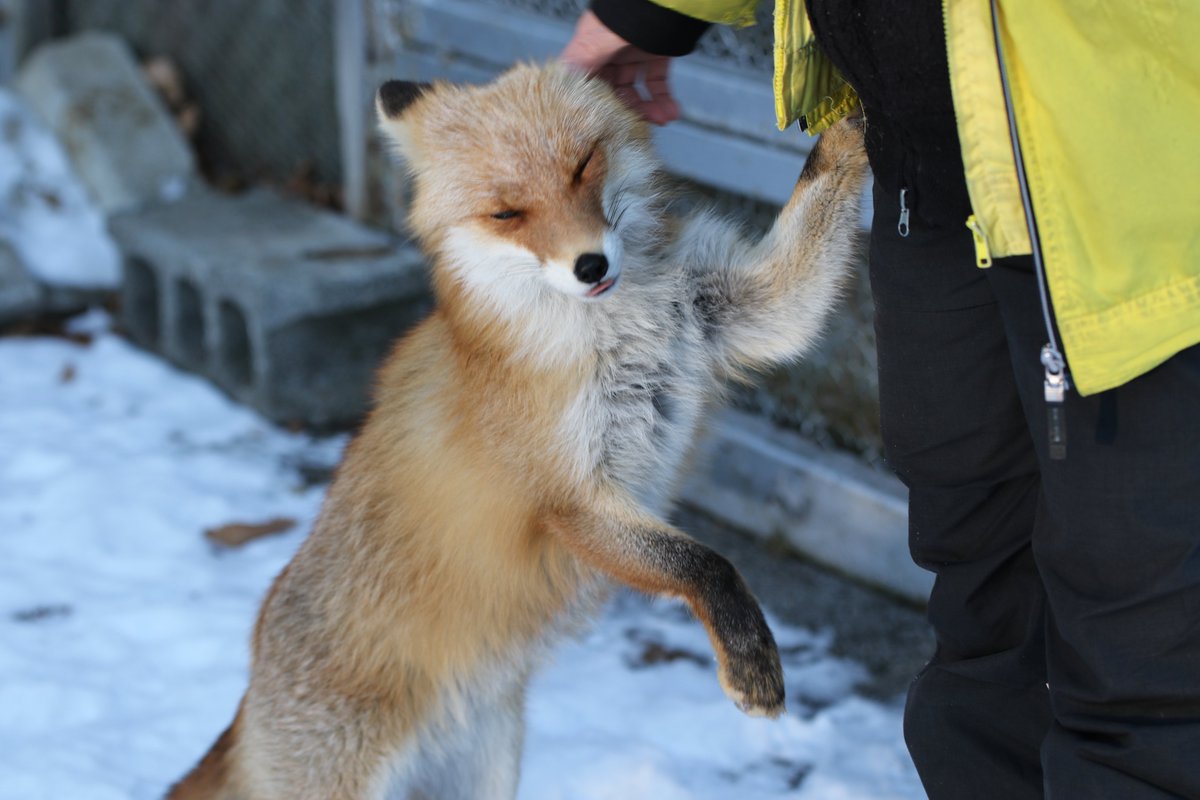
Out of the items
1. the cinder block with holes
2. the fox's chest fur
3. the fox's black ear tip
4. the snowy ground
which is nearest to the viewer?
the fox's chest fur

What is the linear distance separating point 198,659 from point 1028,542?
6.76 ft

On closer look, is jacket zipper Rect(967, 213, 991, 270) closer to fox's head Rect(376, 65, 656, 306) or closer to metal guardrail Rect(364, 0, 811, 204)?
fox's head Rect(376, 65, 656, 306)

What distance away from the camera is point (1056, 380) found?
140 centimetres

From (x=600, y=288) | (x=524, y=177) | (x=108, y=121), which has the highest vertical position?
(x=524, y=177)

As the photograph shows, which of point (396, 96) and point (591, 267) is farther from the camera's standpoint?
point (396, 96)

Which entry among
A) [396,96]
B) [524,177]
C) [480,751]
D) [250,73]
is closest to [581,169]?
[524,177]

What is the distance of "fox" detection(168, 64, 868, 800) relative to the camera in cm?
203

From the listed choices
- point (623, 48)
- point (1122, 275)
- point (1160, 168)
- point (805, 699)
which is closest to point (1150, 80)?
point (1160, 168)

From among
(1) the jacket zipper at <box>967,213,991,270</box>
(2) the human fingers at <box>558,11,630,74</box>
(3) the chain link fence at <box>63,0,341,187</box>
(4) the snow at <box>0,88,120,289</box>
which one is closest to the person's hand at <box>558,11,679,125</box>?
(2) the human fingers at <box>558,11,630,74</box>

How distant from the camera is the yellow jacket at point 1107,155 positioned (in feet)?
4.37

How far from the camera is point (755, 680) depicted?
1871mm

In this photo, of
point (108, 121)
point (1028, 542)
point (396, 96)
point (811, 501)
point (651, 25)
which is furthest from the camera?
point (108, 121)

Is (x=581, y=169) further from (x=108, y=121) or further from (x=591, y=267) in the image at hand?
(x=108, y=121)

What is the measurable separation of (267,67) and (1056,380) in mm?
4554
